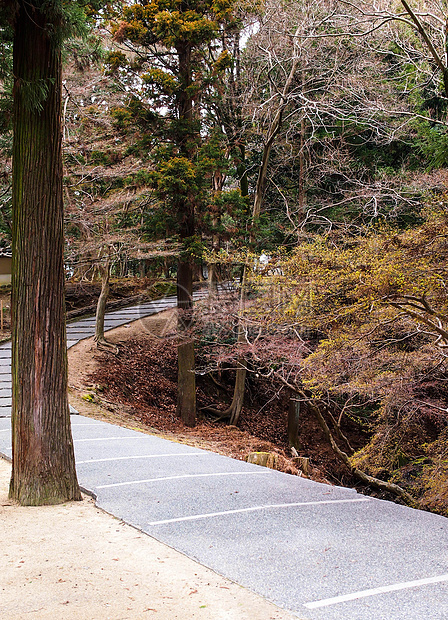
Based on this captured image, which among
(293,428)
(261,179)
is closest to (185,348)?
(293,428)

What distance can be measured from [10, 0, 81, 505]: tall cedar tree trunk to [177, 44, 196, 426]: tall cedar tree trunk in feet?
31.0

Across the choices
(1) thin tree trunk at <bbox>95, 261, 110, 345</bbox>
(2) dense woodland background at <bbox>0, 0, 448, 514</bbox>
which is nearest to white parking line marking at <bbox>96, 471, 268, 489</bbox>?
(2) dense woodland background at <bbox>0, 0, 448, 514</bbox>

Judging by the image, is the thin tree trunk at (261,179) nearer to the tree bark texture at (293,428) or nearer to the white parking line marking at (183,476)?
the tree bark texture at (293,428)

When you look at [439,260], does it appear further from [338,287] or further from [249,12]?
[249,12]

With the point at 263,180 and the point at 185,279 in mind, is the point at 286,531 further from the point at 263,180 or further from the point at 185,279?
the point at 263,180

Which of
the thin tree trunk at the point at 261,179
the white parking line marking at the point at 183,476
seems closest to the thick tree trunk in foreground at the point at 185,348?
the thin tree trunk at the point at 261,179

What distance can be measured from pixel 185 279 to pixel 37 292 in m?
11.0

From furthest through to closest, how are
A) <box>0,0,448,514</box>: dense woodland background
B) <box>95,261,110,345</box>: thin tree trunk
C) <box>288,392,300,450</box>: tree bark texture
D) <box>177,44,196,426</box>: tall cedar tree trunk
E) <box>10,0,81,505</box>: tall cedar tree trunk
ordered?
<box>95,261,110,345</box>: thin tree trunk, <box>288,392,300,450</box>: tree bark texture, <box>177,44,196,426</box>: tall cedar tree trunk, <box>0,0,448,514</box>: dense woodland background, <box>10,0,81,505</box>: tall cedar tree trunk

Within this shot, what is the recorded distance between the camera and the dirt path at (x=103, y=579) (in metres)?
3.69

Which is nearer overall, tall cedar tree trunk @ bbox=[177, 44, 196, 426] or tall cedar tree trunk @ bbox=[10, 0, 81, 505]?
tall cedar tree trunk @ bbox=[10, 0, 81, 505]

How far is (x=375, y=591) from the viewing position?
12.9 feet

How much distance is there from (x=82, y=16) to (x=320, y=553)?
19.7ft

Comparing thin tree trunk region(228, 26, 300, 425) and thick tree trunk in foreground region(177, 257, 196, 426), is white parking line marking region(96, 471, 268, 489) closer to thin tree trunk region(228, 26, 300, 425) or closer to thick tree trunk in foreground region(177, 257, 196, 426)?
thin tree trunk region(228, 26, 300, 425)

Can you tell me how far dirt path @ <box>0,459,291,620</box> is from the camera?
12.1 feet
